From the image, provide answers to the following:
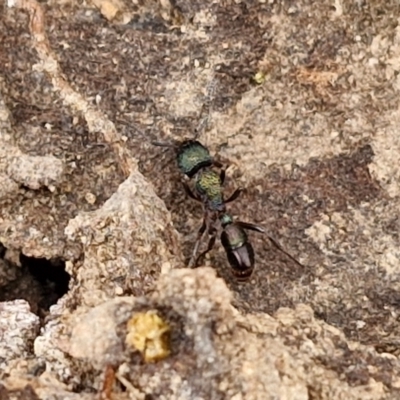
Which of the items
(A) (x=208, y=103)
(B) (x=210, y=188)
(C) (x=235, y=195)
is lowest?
(C) (x=235, y=195)

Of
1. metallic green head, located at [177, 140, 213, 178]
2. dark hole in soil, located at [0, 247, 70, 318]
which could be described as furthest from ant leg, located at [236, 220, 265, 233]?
dark hole in soil, located at [0, 247, 70, 318]

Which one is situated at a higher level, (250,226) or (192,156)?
(192,156)

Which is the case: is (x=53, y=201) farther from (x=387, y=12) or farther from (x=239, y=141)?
(x=387, y=12)

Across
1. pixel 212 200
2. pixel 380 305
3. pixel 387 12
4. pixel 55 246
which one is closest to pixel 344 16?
pixel 387 12

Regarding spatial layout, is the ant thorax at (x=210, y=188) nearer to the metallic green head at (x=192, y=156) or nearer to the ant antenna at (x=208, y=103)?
the metallic green head at (x=192, y=156)

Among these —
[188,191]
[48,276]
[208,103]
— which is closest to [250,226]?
[188,191]

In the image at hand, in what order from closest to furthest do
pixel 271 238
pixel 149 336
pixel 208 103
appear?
pixel 149 336 < pixel 271 238 < pixel 208 103

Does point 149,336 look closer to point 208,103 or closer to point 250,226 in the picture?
point 250,226
